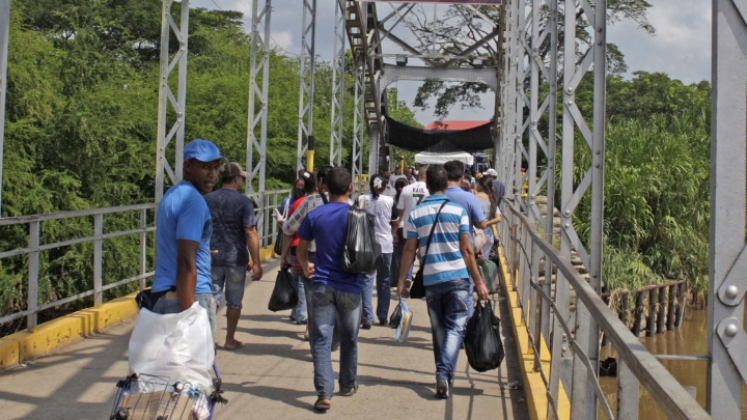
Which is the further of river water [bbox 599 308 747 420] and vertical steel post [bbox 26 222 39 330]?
river water [bbox 599 308 747 420]

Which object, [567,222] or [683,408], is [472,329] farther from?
[683,408]

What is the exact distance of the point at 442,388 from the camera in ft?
20.7

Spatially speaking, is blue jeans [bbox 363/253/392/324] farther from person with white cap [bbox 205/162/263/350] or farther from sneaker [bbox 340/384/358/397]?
sneaker [bbox 340/384/358/397]

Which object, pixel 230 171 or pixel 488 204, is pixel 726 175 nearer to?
pixel 230 171

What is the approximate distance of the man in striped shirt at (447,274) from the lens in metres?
6.31

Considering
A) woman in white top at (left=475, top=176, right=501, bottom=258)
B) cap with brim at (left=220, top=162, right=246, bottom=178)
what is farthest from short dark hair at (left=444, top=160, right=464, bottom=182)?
woman in white top at (left=475, top=176, right=501, bottom=258)

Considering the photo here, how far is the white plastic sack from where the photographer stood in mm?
3717

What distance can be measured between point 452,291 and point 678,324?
14.8 m

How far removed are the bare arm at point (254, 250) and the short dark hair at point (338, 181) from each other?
111 centimetres

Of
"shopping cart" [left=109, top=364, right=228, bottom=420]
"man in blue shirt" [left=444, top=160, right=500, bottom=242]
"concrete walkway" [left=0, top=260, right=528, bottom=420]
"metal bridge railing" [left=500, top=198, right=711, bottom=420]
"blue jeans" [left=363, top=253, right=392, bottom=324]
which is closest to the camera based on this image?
"metal bridge railing" [left=500, top=198, right=711, bottom=420]

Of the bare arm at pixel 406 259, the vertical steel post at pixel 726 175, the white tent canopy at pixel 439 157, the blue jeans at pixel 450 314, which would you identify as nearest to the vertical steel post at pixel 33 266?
the bare arm at pixel 406 259

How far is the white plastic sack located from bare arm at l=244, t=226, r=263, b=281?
2.97 m

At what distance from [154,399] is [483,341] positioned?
3.06 m

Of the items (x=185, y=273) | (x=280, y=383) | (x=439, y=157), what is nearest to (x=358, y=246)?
(x=280, y=383)
